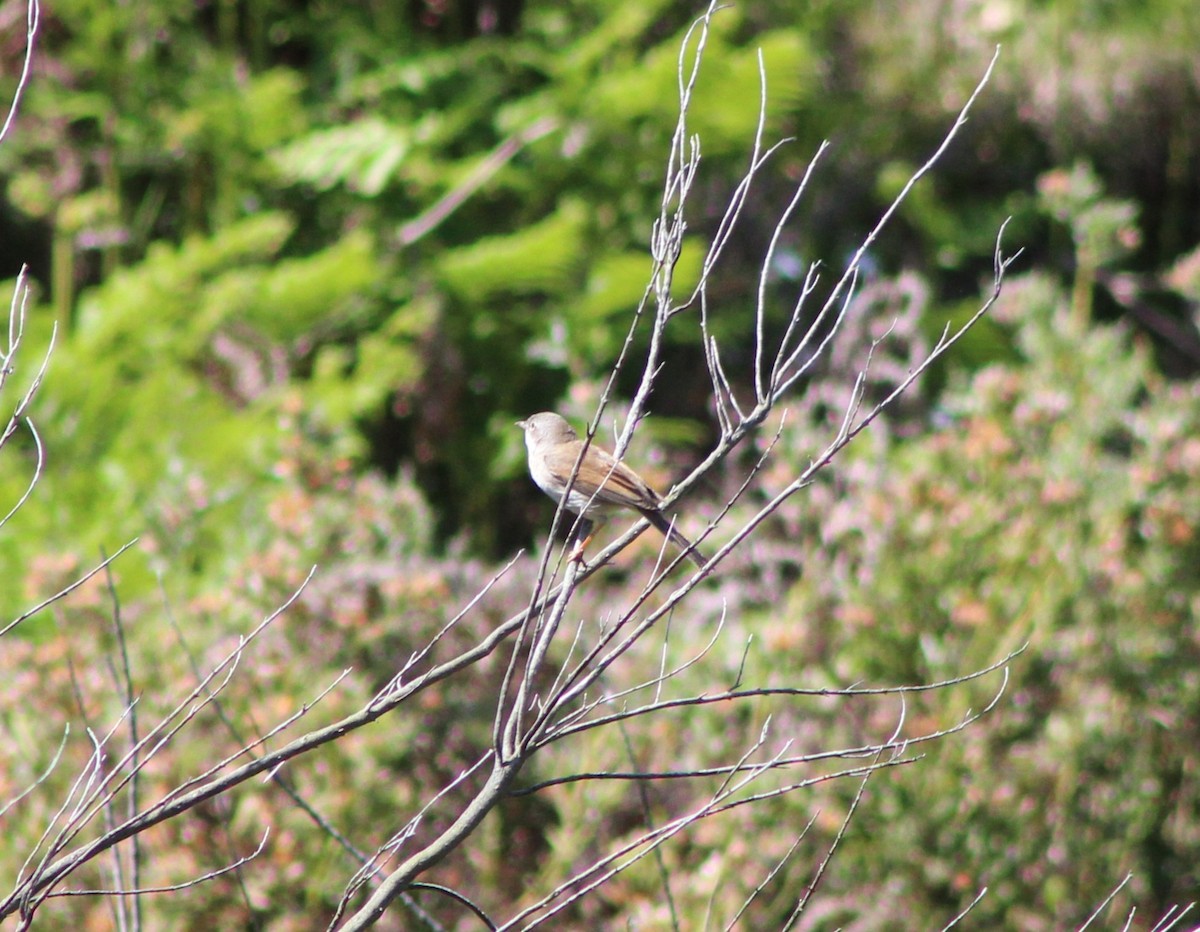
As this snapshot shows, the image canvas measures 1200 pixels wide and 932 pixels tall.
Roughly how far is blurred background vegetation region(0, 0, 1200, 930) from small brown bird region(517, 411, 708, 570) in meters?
0.37

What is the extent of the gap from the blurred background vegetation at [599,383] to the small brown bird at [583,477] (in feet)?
1.21

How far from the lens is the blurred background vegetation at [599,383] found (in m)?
3.78

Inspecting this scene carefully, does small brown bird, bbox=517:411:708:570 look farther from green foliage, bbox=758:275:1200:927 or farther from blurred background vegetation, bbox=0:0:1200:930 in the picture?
green foliage, bbox=758:275:1200:927

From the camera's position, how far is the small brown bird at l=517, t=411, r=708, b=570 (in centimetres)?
313

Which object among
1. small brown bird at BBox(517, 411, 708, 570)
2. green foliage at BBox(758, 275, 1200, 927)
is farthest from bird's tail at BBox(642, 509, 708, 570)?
green foliage at BBox(758, 275, 1200, 927)

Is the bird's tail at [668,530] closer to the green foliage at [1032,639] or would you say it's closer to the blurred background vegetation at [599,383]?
the green foliage at [1032,639]

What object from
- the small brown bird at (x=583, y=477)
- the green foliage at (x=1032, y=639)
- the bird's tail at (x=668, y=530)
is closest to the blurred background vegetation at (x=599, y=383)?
the green foliage at (x=1032, y=639)

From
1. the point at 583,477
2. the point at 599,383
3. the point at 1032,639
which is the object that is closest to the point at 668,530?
the point at 583,477

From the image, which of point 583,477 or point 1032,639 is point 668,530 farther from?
point 1032,639

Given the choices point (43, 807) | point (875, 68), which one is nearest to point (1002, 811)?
point (43, 807)

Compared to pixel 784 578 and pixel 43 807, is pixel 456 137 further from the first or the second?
pixel 43 807

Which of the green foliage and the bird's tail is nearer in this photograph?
the bird's tail

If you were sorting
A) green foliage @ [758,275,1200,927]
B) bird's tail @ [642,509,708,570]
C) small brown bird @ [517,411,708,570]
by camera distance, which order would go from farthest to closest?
green foliage @ [758,275,1200,927] < small brown bird @ [517,411,708,570] < bird's tail @ [642,509,708,570]

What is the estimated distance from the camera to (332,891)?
3441 millimetres
